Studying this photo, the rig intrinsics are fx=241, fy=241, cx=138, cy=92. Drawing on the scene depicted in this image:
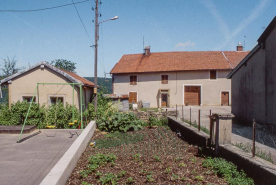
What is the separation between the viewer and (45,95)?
615 inches

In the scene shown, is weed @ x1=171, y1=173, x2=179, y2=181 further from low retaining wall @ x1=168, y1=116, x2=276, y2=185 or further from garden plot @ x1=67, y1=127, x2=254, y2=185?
low retaining wall @ x1=168, y1=116, x2=276, y2=185

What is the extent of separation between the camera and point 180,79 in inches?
A: 1203

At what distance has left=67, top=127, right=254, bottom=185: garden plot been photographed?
15.2 ft

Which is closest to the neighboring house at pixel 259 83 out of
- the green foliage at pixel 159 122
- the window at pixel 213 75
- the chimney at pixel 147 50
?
the green foliage at pixel 159 122

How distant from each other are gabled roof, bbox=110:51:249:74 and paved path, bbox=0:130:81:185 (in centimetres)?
2196

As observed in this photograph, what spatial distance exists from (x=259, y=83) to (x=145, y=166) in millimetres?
9598

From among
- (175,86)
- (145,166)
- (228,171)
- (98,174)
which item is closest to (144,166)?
(145,166)

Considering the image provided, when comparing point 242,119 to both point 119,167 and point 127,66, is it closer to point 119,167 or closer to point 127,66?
point 119,167

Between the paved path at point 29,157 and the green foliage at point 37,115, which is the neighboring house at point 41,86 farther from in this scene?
the paved path at point 29,157

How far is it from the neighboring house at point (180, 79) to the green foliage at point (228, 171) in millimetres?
24962

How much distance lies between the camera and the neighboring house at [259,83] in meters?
11.2

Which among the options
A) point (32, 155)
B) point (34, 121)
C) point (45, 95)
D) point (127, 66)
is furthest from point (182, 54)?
point (32, 155)

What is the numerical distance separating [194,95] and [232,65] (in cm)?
590

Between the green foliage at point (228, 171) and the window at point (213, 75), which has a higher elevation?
the window at point (213, 75)
